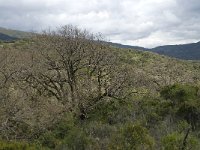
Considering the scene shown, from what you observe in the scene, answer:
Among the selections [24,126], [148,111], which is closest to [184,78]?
[148,111]

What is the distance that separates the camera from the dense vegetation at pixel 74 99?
26.4 meters

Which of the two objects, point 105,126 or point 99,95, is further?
point 99,95

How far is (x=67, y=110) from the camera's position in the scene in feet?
103

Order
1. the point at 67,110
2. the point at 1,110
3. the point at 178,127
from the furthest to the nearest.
A: 1. the point at 67,110
2. the point at 1,110
3. the point at 178,127

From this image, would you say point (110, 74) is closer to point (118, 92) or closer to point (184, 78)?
point (118, 92)

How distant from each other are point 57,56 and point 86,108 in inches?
220

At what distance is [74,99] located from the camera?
106ft

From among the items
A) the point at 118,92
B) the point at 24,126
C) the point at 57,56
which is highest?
the point at 57,56

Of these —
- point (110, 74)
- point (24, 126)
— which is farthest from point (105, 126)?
point (110, 74)

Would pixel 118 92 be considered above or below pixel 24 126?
above

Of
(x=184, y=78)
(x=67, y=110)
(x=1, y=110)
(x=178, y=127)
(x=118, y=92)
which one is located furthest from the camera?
(x=184, y=78)

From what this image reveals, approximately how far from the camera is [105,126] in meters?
25.7

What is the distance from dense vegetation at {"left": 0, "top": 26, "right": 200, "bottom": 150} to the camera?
26422mm

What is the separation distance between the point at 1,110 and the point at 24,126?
2004mm
